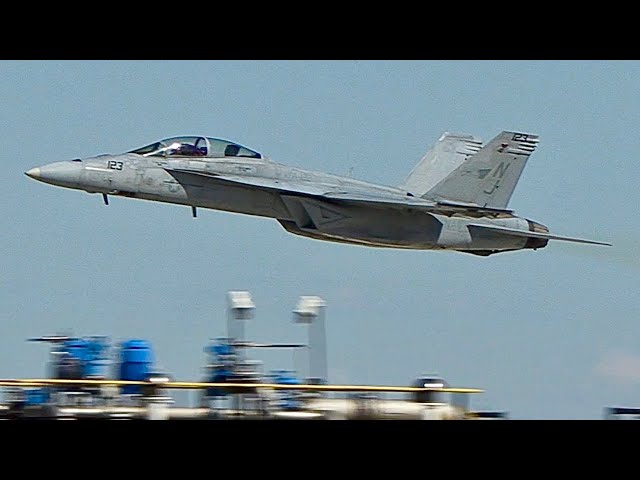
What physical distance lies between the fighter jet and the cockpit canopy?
0.07 feet

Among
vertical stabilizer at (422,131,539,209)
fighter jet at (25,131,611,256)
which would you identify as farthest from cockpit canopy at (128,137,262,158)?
vertical stabilizer at (422,131,539,209)

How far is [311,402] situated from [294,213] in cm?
→ 1030

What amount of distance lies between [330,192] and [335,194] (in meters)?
0.16

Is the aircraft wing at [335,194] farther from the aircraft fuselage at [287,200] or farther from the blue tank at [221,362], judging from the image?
the blue tank at [221,362]

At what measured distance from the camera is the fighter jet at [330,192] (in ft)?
77.9

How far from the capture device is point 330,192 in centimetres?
2542

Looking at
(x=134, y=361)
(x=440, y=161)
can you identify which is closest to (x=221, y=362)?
(x=134, y=361)

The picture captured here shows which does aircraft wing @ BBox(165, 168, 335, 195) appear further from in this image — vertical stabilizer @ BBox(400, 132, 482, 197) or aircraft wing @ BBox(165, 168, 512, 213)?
vertical stabilizer @ BBox(400, 132, 482, 197)

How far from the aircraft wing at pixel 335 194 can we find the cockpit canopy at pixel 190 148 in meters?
0.48

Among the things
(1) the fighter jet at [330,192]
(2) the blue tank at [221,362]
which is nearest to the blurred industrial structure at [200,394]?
(2) the blue tank at [221,362]

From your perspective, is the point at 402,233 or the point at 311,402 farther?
the point at 402,233

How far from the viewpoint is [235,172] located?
960 inches
